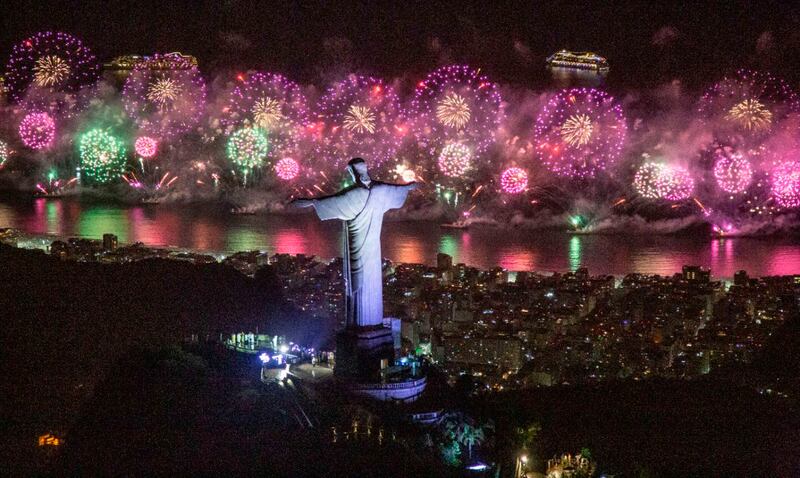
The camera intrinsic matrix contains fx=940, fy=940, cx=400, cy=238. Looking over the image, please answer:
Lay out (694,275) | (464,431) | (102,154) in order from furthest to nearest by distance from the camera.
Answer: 1. (102,154)
2. (694,275)
3. (464,431)

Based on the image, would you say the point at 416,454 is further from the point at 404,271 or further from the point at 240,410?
the point at 404,271

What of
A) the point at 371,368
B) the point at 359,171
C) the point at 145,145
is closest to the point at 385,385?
the point at 371,368

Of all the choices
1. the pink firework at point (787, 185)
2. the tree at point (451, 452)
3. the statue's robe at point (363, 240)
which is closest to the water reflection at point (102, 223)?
the statue's robe at point (363, 240)

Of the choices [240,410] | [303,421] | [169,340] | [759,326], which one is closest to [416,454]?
[303,421]

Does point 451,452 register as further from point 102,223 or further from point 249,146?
point 249,146

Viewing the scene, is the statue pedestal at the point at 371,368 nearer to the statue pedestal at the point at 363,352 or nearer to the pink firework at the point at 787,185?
the statue pedestal at the point at 363,352

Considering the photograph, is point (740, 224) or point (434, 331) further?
point (740, 224)

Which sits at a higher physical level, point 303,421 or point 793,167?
point 793,167
